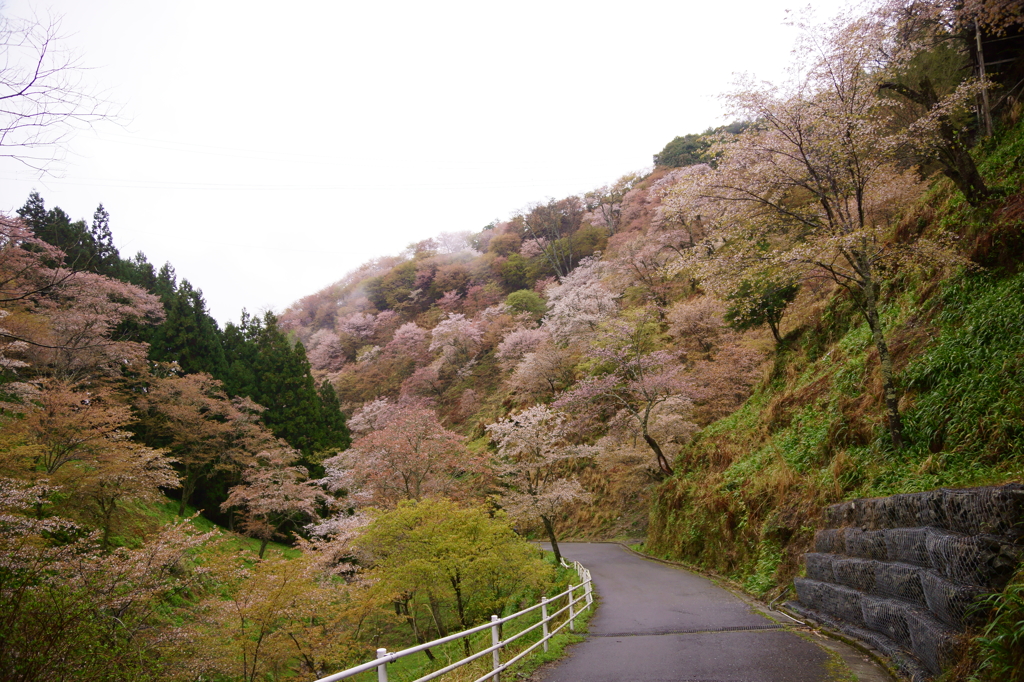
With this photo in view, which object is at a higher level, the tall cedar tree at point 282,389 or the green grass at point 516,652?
the tall cedar tree at point 282,389

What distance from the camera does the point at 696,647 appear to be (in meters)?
6.77

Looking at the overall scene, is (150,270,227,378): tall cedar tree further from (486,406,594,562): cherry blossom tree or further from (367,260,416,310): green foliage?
(367,260,416,310): green foliage

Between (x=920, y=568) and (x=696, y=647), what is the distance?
2907mm

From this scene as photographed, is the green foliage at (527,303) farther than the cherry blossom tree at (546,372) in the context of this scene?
Yes

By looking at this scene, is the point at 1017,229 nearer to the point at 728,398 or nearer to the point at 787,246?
the point at 787,246

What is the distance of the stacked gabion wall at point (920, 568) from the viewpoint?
169 inches

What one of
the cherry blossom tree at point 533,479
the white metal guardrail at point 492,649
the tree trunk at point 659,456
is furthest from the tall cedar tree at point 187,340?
the white metal guardrail at point 492,649

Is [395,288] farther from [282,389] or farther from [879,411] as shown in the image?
[879,411]

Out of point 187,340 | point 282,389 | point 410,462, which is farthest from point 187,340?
point 410,462

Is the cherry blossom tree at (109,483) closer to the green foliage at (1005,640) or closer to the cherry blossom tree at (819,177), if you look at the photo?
the cherry blossom tree at (819,177)

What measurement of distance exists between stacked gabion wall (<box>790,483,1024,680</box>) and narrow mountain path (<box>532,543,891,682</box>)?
1.53 ft

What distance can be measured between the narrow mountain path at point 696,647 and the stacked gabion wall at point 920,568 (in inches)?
18.4

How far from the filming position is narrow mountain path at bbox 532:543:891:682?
5.42 m

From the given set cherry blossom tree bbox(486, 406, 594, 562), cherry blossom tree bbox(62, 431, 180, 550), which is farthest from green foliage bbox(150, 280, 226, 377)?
cherry blossom tree bbox(486, 406, 594, 562)
